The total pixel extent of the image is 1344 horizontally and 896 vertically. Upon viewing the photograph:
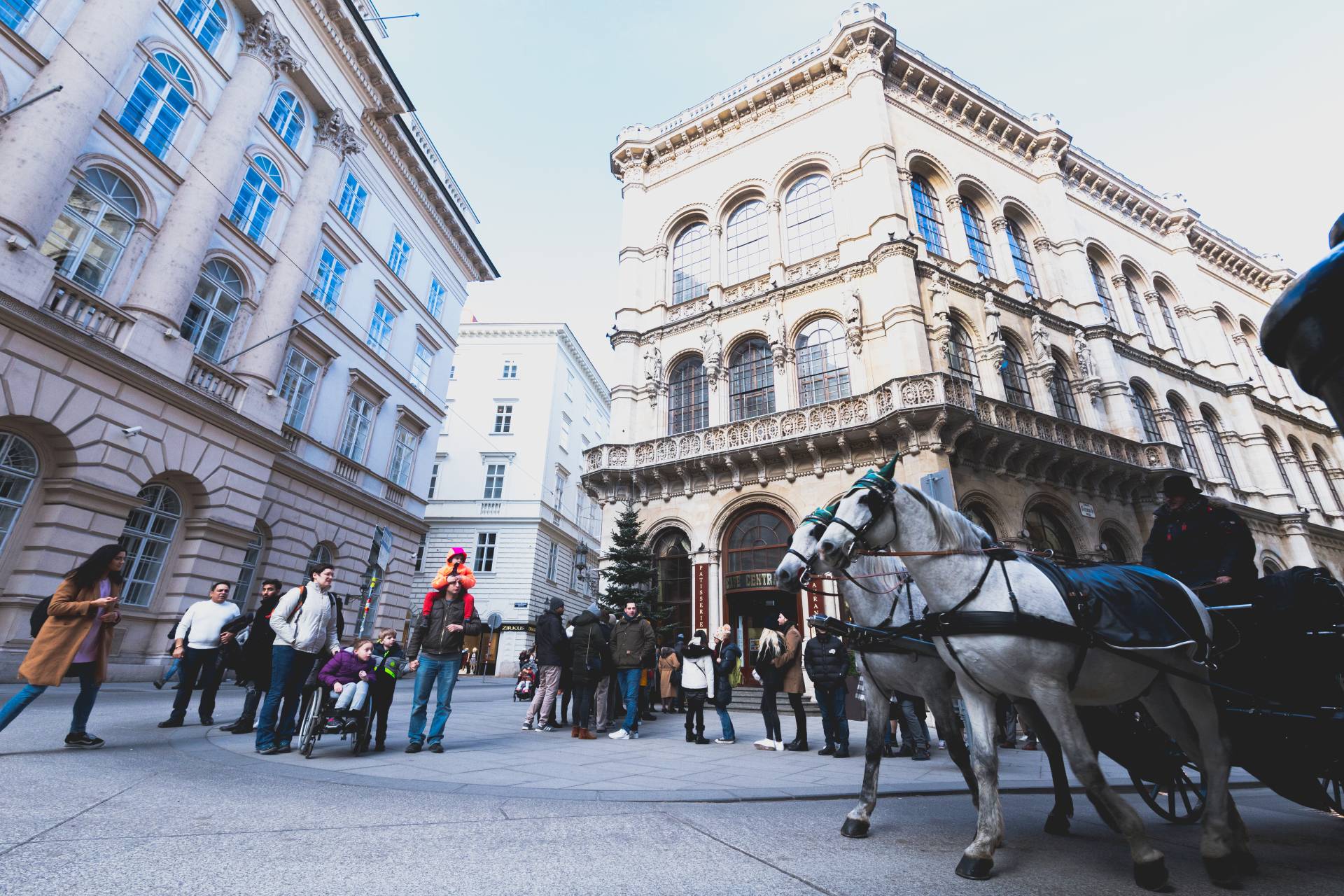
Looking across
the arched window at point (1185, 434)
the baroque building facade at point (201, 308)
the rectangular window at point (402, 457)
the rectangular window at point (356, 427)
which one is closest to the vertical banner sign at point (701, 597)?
the baroque building facade at point (201, 308)

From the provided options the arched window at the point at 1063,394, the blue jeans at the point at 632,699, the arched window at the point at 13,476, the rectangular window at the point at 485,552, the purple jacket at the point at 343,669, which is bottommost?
the blue jeans at the point at 632,699

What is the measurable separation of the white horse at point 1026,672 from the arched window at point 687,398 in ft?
51.8

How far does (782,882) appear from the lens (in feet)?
9.55

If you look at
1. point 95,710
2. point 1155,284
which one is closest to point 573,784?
point 95,710

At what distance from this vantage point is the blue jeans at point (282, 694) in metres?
6.20

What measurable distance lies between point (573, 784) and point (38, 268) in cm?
1337

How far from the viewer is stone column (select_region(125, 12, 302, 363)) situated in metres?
12.8

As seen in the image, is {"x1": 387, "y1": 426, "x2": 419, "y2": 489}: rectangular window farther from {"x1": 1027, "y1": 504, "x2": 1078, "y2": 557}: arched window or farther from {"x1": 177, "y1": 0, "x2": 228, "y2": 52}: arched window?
{"x1": 1027, "y1": 504, "x2": 1078, "y2": 557}: arched window

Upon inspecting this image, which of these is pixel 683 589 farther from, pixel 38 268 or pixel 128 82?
pixel 128 82

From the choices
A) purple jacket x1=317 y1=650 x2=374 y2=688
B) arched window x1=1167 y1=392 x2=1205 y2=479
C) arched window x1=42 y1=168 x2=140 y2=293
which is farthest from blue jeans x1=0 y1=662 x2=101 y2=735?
arched window x1=1167 y1=392 x2=1205 y2=479

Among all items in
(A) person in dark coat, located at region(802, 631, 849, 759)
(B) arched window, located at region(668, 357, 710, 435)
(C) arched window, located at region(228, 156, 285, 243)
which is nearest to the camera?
(A) person in dark coat, located at region(802, 631, 849, 759)

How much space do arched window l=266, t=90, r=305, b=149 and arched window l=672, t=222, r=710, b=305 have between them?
13005 millimetres

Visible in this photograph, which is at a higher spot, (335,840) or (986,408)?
(986,408)

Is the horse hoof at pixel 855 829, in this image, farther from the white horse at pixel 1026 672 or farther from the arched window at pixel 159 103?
the arched window at pixel 159 103
